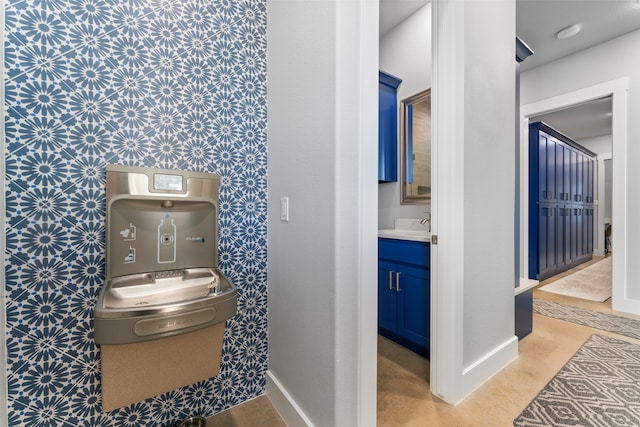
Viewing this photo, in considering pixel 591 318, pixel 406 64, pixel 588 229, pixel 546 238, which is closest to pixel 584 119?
pixel 588 229

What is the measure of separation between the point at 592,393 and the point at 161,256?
246 cm

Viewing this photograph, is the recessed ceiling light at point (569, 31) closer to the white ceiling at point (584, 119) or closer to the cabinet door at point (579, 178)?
the white ceiling at point (584, 119)

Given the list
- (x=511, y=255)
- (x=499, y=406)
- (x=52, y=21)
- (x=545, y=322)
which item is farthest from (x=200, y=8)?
(x=545, y=322)

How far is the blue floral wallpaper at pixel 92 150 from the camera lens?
1006mm

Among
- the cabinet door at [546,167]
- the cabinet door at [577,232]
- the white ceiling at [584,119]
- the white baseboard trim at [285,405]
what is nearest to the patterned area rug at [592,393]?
the white baseboard trim at [285,405]

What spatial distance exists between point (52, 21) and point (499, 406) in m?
2.74

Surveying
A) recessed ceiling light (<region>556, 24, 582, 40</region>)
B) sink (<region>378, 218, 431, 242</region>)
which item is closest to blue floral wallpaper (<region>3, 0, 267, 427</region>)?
sink (<region>378, 218, 431, 242</region>)

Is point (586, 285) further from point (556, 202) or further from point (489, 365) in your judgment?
point (489, 365)

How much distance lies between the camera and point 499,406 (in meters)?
1.44

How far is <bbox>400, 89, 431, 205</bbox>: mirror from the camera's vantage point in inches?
101

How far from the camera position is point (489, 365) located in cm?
169

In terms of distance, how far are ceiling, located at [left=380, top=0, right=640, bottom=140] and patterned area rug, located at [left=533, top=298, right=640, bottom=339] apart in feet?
9.74

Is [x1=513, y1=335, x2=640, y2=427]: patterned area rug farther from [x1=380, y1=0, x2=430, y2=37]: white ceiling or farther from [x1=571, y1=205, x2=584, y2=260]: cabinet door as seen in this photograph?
[x1=571, y1=205, x2=584, y2=260]: cabinet door

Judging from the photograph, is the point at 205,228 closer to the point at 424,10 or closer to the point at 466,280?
the point at 466,280
